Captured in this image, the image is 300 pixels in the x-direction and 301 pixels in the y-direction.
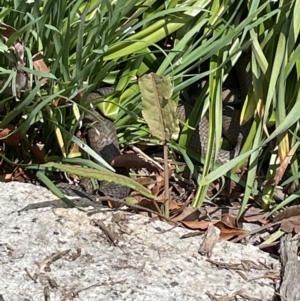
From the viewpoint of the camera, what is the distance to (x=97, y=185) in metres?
2.87

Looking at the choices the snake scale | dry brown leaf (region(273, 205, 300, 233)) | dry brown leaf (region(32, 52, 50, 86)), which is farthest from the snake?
dry brown leaf (region(273, 205, 300, 233))

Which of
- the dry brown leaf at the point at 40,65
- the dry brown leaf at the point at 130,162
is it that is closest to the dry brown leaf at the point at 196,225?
the dry brown leaf at the point at 130,162

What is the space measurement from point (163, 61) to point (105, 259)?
962 millimetres

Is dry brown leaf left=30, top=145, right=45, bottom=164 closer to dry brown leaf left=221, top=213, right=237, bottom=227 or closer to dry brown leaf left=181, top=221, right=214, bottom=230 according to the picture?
dry brown leaf left=181, top=221, right=214, bottom=230

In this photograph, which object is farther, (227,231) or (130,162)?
(130,162)

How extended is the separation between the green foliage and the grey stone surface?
277 mm

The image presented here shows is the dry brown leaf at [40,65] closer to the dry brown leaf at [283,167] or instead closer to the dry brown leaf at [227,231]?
the dry brown leaf at [227,231]

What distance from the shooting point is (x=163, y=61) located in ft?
9.75

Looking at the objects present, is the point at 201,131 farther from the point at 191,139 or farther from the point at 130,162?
the point at 130,162

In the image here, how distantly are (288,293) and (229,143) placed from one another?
105 cm

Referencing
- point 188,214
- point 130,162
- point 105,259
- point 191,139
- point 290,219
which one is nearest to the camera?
point 105,259

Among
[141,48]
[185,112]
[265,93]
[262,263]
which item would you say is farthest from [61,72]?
[262,263]

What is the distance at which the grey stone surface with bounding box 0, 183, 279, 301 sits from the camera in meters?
2.20

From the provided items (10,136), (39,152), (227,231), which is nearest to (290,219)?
(227,231)
